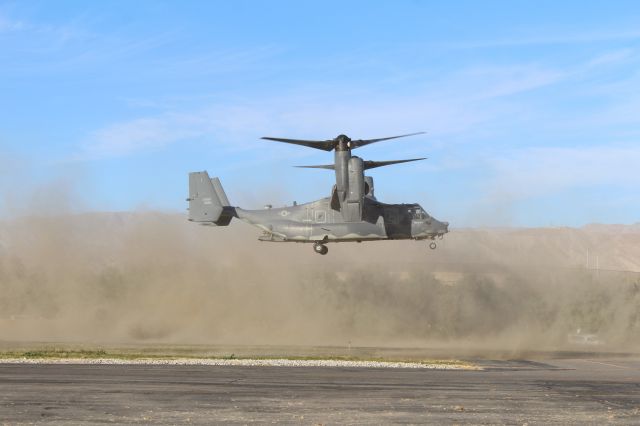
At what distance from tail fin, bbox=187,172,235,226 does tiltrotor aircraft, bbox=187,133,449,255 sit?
5.61ft

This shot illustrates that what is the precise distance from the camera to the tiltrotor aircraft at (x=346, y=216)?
4319 cm

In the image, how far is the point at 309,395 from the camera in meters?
26.0

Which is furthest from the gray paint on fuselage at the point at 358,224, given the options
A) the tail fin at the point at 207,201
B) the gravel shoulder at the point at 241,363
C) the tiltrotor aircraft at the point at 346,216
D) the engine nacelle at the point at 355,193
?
the gravel shoulder at the point at 241,363

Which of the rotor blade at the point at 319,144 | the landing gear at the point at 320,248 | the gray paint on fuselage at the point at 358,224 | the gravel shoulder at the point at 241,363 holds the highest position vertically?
the rotor blade at the point at 319,144

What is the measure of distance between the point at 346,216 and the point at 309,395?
19879 millimetres

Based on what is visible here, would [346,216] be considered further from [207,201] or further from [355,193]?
[207,201]

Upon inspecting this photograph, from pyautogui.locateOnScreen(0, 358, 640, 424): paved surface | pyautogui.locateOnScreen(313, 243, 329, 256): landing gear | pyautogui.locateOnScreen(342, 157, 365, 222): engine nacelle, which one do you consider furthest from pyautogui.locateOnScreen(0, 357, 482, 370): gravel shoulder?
pyautogui.locateOnScreen(342, 157, 365, 222): engine nacelle

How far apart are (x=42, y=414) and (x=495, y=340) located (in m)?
53.0

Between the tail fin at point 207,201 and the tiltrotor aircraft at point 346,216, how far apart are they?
67.3 inches

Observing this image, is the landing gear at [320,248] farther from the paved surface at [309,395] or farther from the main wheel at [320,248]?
the paved surface at [309,395]

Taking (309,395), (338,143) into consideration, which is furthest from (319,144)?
(309,395)

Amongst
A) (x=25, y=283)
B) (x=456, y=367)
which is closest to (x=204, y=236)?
(x=25, y=283)

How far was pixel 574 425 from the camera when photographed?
21.2 m

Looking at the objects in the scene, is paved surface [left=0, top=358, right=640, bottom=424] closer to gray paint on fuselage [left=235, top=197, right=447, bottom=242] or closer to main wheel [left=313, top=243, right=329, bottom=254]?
gray paint on fuselage [left=235, top=197, right=447, bottom=242]
